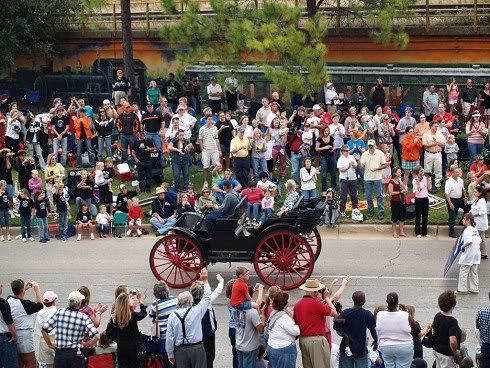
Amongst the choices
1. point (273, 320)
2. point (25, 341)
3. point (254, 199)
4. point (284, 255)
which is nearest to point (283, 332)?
point (273, 320)

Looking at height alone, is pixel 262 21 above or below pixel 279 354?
above

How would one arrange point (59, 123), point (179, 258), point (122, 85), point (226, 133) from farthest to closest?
point (122, 85), point (59, 123), point (226, 133), point (179, 258)

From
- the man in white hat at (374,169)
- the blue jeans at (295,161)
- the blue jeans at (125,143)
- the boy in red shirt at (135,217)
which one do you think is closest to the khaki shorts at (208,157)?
the blue jeans at (295,161)

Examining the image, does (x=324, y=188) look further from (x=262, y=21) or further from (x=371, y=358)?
(x=371, y=358)

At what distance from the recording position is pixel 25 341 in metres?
14.0

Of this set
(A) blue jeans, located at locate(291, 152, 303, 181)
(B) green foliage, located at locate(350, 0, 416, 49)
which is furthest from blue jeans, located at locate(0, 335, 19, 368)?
(B) green foliage, located at locate(350, 0, 416, 49)

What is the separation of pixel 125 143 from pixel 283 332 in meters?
14.3

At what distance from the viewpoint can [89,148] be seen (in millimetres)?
26984

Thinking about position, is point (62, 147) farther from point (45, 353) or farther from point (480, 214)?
point (45, 353)

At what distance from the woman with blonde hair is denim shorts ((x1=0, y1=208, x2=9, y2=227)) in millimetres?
10327

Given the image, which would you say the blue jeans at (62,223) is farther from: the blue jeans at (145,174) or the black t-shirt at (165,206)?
the blue jeans at (145,174)

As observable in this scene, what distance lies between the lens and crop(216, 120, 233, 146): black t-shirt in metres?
25.7

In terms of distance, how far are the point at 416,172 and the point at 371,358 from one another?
29.2 feet

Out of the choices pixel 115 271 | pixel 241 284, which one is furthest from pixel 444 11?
pixel 241 284
